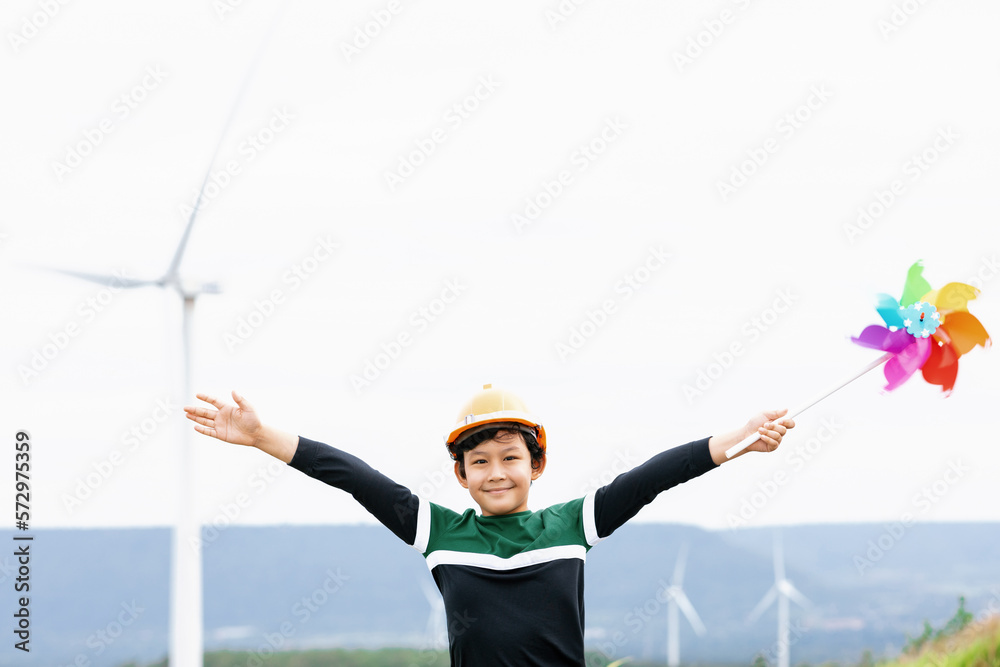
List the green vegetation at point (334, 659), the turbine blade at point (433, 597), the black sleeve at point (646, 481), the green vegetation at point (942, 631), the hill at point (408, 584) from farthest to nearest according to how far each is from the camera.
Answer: the hill at point (408, 584) → the green vegetation at point (334, 659) → the turbine blade at point (433, 597) → the green vegetation at point (942, 631) → the black sleeve at point (646, 481)

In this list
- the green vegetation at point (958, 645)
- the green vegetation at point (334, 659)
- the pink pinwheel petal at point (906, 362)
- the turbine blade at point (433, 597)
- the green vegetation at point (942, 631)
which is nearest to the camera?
the pink pinwheel petal at point (906, 362)

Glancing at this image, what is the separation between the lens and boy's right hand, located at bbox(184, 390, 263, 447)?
442 centimetres

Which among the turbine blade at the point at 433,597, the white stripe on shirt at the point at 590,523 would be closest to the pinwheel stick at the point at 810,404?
the white stripe on shirt at the point at 590,523

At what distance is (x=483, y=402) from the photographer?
4527mm

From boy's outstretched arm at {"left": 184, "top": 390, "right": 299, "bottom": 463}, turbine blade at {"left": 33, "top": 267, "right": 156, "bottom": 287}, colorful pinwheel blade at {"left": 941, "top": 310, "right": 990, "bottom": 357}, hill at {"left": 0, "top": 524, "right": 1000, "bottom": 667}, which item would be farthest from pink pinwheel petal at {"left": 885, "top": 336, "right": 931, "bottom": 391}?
hill at {"left": 0, "top": 524, "right": 1000, "bottom": 667}

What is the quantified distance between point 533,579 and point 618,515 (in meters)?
0.42

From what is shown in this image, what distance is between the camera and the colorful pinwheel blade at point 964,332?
15.5 ft

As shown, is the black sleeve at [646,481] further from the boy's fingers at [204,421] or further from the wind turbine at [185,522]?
the wind turbine at [185,522]

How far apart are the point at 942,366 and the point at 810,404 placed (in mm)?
743

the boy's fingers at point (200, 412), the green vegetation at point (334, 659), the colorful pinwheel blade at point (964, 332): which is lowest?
the boy's fingers at point (200, 412)

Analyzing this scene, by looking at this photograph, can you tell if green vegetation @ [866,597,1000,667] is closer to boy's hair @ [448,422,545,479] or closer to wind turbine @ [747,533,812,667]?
wind turbine @ [747,533,812,667]

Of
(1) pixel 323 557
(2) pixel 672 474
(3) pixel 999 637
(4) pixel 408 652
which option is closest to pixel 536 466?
(2) pixel 672 474

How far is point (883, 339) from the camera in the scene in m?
4.75

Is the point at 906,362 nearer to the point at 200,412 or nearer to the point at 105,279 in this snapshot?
the point at 200,412
